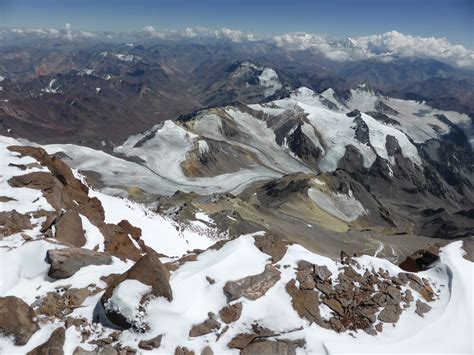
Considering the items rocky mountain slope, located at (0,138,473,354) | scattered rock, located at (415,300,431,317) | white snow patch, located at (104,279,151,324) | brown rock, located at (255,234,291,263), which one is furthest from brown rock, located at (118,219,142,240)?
scattered rock, located at (415,300,431,317)

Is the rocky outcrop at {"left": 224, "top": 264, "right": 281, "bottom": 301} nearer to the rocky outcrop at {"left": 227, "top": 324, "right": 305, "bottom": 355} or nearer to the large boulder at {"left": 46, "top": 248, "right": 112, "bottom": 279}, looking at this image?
the rocky outcrop at {"left": 227, "top": 324, "right": 305, "bottom": 355}

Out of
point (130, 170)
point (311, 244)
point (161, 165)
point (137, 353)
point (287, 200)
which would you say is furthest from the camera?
point (161, 165)

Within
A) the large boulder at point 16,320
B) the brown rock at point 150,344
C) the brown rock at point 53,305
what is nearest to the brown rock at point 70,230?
the brown rock at point 53,305

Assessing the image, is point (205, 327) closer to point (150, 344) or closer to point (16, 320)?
point (150, 344)

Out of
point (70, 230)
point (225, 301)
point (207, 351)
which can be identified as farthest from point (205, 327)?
point (70, 230)

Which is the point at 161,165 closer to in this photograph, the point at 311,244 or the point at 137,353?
the point at 311,244

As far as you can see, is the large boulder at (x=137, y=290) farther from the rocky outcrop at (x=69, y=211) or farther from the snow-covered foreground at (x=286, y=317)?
the rocky outcrop at (x=69, y=211)

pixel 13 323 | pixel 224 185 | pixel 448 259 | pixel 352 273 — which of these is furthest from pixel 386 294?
pixel 224 185

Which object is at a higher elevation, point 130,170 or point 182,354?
point 182,354
